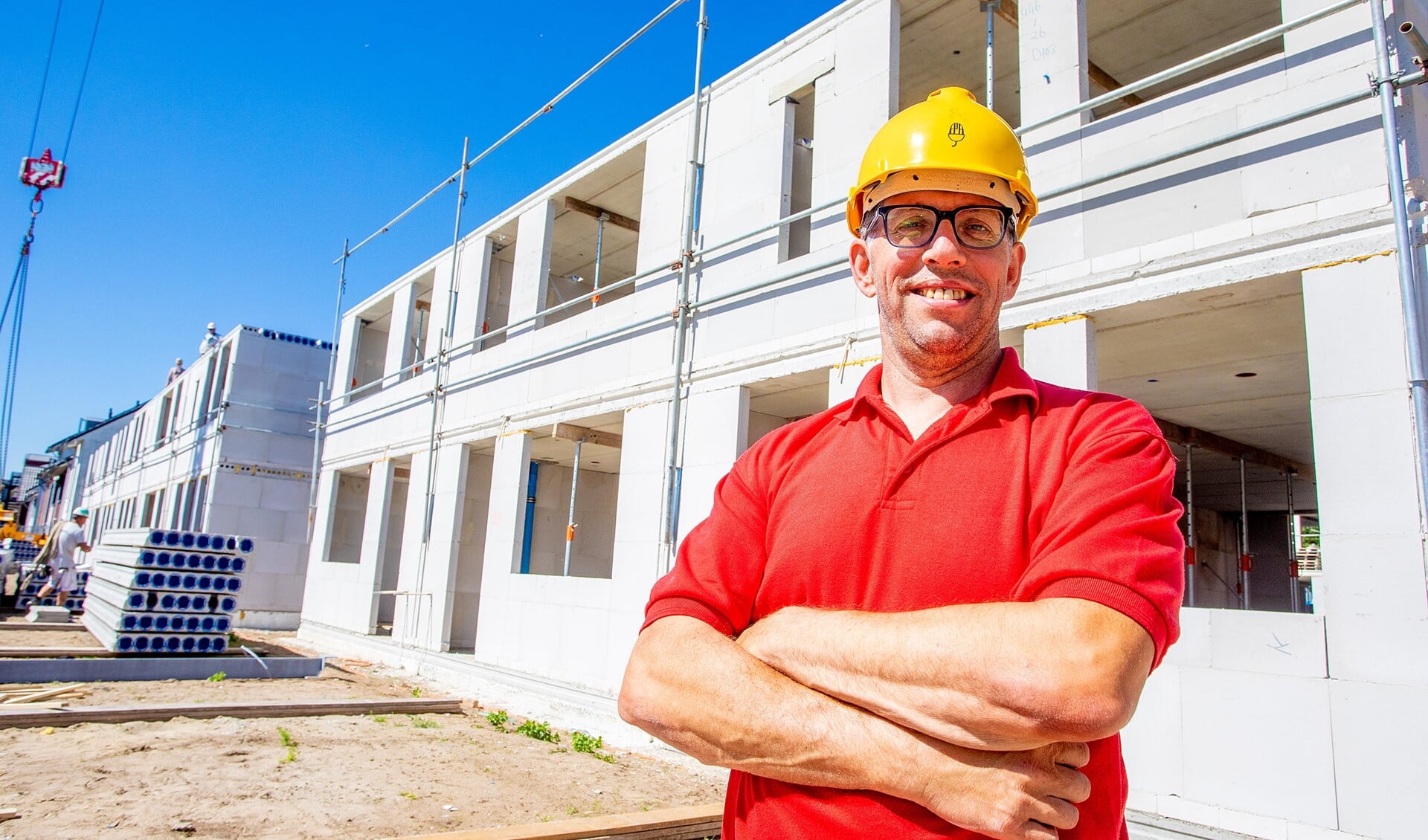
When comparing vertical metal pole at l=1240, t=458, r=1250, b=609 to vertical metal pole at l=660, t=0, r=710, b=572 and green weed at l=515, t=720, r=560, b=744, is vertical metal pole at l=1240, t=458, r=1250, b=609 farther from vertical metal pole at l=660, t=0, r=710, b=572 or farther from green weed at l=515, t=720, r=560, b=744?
green weed at l=515, t=720, r=560, b=744

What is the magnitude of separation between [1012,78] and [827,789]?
877 centimetres

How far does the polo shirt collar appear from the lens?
1669 mm

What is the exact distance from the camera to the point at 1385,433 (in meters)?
4.37

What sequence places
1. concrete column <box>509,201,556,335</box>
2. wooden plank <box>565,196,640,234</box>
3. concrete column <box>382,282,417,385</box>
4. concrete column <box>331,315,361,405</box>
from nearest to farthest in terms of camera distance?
1. concrete column <box>509,201,556,335</box>
2. wooden plank <box>565,196,640,234</box>
3. concrete column <box>382,282,417,385</box>
4. concrete column <box>331,315,361,405</box>

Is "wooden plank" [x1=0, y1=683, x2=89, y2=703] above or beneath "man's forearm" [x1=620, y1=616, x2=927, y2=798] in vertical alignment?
beneath

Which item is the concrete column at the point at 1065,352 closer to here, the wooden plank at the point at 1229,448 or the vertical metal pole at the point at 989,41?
the vertical metal pole at the point at 989,41

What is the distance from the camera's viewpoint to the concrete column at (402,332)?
596 inches

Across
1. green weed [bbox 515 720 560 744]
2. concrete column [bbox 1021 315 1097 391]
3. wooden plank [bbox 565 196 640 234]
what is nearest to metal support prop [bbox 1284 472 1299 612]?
concrete column [bbox 1021 315 1097 391]

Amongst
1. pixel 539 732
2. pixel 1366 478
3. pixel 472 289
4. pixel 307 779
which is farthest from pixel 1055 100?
pixel 472 289

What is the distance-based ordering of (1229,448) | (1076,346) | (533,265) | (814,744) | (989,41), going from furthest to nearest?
1. (533,265)
2. (1229,448)
3. (989,41)
4. (1076,346)
5. (814,744)

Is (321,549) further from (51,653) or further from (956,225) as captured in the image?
(956,225)

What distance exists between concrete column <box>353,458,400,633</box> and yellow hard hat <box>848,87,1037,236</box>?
1385 centimetres

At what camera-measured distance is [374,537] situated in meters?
14.2

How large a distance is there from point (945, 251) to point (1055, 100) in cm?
526
